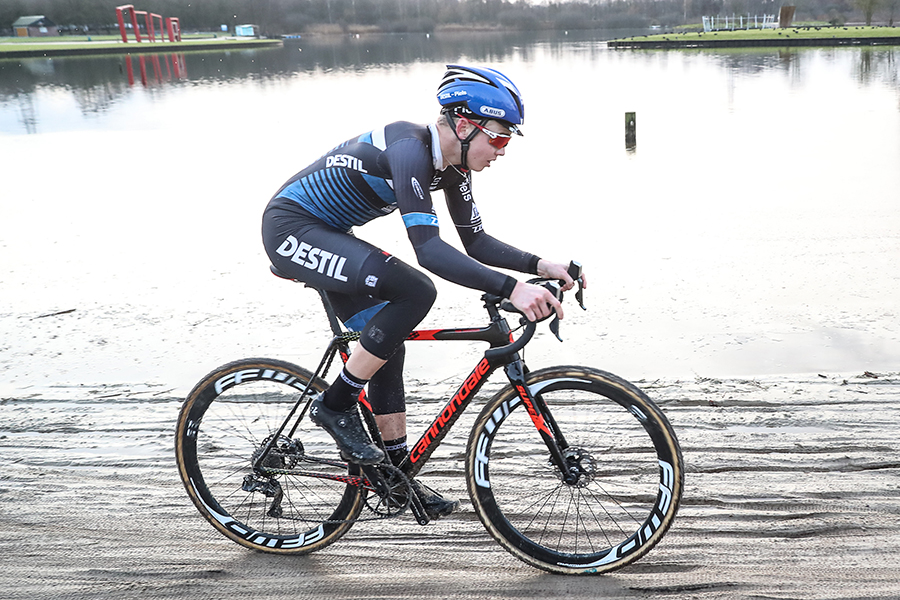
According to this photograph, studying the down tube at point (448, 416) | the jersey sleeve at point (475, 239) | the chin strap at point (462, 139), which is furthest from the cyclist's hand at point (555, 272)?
the chin strap at point (462, 139)

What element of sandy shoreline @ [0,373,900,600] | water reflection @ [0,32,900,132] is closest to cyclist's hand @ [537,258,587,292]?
sandy shoreline @ [0,373,900,600]

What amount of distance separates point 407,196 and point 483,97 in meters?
0.47

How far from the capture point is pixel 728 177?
15.0 meters

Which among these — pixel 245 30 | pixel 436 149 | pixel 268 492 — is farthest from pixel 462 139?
pixel 245 30

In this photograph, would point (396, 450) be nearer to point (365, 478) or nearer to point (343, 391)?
point (365, 478)

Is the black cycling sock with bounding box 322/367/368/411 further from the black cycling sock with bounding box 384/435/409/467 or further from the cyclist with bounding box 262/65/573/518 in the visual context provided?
the black cycling sock with bounding box 384/435/409/467

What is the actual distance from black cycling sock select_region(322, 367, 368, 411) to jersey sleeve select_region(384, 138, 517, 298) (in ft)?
1.84

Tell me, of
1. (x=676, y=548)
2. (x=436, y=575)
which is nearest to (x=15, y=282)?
(x=436, y=575)

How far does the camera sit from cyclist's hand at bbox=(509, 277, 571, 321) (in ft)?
8.03

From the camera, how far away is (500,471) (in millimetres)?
3688

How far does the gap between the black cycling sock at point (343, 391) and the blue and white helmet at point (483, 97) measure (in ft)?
3.56

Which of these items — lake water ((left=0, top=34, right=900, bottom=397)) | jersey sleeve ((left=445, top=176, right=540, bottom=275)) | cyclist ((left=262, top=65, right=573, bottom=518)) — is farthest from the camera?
lake water ((left=0, top=34, right=900, bottom=397))

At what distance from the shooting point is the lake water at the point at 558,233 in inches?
253

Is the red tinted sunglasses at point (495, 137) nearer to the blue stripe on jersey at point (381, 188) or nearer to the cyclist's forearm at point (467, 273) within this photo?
the blue stripe on jersey at point (381, 188)
